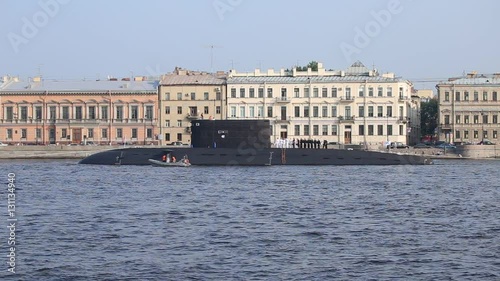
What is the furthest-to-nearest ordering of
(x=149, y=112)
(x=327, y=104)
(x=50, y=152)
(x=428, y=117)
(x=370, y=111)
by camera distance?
1. (x=428, y=117)
2. (x=149, y=112)
3. (x=327, y=104)
4. (x=370, y=111)
5. (x=50, y=152)

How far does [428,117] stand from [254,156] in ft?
206

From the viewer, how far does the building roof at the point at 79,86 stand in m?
91.1

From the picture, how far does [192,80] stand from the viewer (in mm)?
91500

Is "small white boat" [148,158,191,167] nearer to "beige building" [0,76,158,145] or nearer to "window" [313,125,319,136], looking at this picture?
"beige building" [0,76,158,145]

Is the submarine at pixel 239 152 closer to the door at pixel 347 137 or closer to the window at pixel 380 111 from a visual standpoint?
the window at pixel 380 111

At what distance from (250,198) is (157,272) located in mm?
16309

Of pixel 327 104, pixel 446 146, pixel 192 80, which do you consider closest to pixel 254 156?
pixel 327 104

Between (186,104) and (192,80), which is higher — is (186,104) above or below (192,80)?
below

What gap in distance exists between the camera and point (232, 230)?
2769 centimetres

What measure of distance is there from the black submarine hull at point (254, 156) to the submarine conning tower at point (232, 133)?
1.65ft

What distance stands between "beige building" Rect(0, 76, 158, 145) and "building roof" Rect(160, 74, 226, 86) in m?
1.50

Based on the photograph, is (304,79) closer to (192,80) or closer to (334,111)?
(334,111)

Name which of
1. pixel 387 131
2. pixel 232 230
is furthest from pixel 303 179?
pixel 387 131

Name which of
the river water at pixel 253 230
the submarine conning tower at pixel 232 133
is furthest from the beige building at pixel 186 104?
the river water at pixel 253 230
